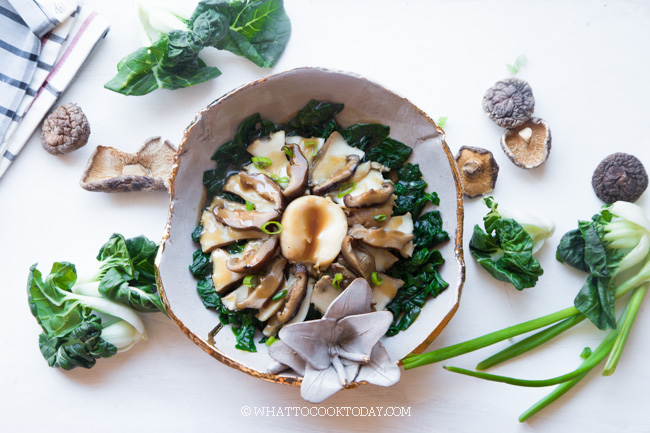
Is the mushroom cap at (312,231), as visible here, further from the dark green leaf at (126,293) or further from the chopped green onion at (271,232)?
the dark green leaf at (126,293)

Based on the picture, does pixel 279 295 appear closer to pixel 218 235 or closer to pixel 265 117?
pixel 218 235

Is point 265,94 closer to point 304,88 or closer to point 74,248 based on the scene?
point 304,88

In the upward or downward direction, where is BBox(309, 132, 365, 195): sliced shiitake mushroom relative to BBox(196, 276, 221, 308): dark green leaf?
upward

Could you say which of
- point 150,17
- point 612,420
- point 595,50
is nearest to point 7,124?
point 150,17

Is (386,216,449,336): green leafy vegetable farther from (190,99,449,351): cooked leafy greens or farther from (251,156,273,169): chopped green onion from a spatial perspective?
(251,156,273,169): chopped green onion

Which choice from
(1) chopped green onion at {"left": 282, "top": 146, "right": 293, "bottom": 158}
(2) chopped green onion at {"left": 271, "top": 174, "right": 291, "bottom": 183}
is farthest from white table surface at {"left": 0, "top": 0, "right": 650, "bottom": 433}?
(2) chopped green onion at {"left": 271, "top": 174, "right": 291, "bottom": 183}

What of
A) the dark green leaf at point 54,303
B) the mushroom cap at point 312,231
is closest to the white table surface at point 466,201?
the dark green leaf at point 54,303
